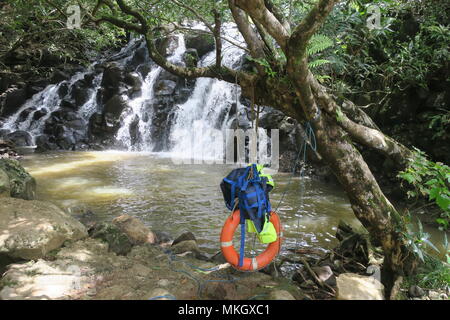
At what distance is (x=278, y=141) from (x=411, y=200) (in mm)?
5272

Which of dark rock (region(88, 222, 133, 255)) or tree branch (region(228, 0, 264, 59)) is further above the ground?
tree branch (region(228, 0, 264, 59))

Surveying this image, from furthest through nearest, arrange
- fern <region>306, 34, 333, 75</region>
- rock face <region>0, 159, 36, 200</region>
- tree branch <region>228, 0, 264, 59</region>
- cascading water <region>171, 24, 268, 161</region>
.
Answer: cascading water <region>171, 24, 268, 161</region> → rock face <region>0, 159, 36, 200</region> → tree branch <region>228, 0, 264, 59</region> → fern <region>306, 34, 333, 75</region>

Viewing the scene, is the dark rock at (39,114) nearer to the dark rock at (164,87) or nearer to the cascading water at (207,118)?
the dark rock at (164,87)

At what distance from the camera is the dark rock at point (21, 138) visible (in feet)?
55.3

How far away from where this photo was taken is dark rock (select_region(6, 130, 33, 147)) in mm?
16844

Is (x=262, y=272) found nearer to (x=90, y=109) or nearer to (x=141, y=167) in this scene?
(x=141, y=167)

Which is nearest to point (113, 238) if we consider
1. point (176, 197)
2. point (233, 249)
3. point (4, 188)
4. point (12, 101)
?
point (233, 249)

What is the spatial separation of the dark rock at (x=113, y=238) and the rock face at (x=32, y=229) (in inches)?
7.8

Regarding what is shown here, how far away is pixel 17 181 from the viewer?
605 centimetres

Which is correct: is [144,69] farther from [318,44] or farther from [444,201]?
[444,201]

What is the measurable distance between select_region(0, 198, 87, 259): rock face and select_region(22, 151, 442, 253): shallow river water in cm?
231

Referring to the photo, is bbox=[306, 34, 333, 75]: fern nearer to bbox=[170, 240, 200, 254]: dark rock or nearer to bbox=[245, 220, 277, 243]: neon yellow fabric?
bbox=[245, 220, 277, 243]: neon yellow fabric

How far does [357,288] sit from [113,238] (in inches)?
128

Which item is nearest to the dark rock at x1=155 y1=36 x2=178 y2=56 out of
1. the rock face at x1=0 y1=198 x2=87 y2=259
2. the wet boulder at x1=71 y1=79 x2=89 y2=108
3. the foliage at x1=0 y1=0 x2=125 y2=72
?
the wet boulder at x1=71 y1=79 x2=89 y2=108
